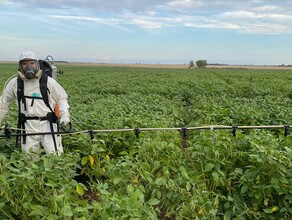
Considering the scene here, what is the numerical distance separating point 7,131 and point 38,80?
2.51 feet

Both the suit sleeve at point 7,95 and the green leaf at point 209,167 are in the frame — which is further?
the suit sleeve at point 7,95

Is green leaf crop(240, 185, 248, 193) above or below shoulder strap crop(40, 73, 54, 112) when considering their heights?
below

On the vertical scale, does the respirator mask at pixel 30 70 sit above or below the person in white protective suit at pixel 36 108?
above

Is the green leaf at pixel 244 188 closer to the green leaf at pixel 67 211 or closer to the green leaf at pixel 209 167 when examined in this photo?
the green leaf at pixel 209 167

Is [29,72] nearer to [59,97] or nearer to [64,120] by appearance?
[59,97]

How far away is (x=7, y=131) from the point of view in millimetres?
4738

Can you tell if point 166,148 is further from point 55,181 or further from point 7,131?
point 7,131

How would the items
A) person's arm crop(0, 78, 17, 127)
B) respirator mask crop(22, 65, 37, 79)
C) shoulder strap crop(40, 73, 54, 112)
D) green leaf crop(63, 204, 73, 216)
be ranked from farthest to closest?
person's arm crop(0, 78, 17, 127) < shoulder strap crop(40, 73, 54, 112) < respirator mask crop(22, 65, 37, 79) < green leaf crop(63, 204, 73, 216)

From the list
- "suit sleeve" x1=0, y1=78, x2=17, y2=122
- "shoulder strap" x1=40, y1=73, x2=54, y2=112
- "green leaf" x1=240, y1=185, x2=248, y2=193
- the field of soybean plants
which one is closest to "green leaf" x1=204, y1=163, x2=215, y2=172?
the field of soybean plants

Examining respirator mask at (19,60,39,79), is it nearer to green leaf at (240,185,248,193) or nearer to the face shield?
the face shield

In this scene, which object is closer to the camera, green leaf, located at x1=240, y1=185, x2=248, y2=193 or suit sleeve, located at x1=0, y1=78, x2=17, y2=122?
green leaf, located at x1=240, y1=185, x2=248, y2=193

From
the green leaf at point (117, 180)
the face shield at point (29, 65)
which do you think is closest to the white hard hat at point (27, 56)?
the face shield at point (29, 65)

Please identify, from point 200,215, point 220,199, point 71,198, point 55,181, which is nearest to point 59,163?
point 55,181

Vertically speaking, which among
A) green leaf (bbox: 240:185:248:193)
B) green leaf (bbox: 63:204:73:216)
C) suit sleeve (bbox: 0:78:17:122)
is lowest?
green leaf (bbox: 240:185:248:193)
